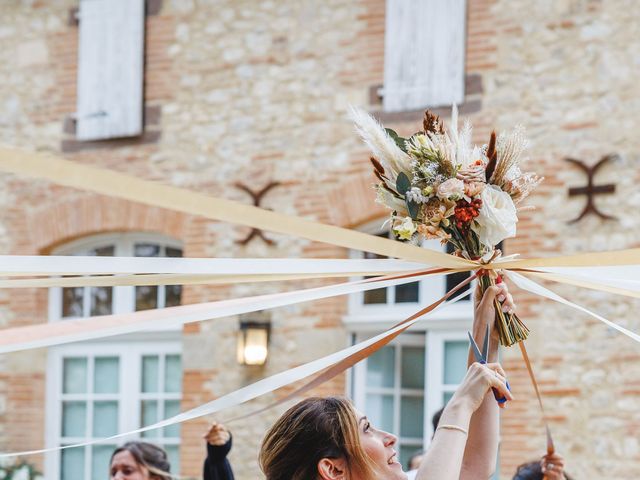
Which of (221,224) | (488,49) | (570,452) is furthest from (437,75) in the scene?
(570,452)

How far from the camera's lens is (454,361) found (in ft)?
30.9

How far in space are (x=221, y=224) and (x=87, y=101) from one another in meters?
1.73

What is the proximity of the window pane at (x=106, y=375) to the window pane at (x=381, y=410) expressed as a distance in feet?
7.30

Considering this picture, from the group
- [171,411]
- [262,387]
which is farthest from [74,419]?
[262,387]

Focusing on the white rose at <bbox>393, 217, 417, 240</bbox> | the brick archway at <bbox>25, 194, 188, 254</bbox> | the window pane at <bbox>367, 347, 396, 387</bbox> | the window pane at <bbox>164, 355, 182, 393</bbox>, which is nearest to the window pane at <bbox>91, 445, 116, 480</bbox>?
the window pane at <bbox>164, 355, 182, 393</bbox>

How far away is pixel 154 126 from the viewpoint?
10492 millimetres

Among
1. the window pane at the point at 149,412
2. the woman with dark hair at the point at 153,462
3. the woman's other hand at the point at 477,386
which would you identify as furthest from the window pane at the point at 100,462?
the woman's other hand at the point at 477,386

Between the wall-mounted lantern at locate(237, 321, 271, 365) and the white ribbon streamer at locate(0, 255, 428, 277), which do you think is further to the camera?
the wall-mounted lantern at locate(237, 321, 271, 365)

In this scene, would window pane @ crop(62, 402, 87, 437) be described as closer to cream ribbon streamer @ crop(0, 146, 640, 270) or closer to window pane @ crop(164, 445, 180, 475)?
window pane @ crop(164, 445, 180, 475)

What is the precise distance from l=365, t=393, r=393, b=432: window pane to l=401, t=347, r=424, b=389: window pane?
0.60ft

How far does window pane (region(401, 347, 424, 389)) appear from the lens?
382 inches

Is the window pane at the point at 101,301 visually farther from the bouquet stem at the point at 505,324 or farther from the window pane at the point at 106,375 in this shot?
the bouquet stem at the point at 505,324

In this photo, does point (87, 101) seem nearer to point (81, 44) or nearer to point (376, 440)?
point (81, 44)

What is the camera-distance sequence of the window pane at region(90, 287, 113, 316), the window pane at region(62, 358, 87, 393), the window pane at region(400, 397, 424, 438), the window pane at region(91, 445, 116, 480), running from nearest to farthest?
the window pane at region(400, 397, 424, 438) < the window pane at region(91, 445, 116, 480) < the window pane at region(90, 287, 113, 316) < the window pane at region(62, 358, 87, 393)
